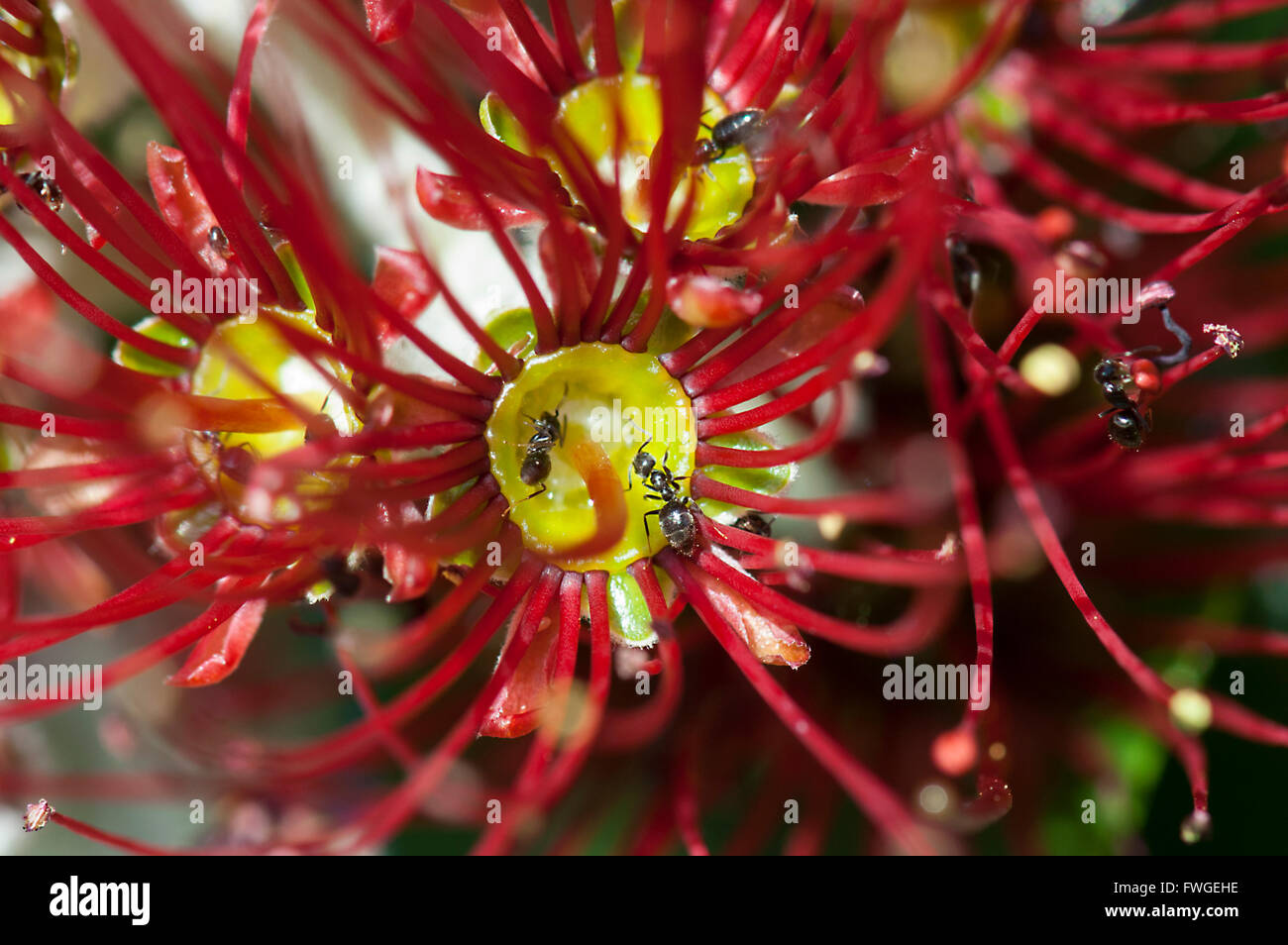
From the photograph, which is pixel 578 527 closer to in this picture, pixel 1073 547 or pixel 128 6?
pixel 128 6

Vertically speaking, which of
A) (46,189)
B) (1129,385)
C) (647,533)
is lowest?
(647,533)

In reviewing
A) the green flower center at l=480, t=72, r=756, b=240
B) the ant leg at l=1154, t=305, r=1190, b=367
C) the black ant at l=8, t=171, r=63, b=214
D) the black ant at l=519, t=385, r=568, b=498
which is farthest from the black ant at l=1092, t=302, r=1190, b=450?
the black ant at l=8, t=171, r=63, b=214

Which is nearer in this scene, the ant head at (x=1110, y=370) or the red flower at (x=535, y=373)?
the red flower at (x=535, y=373)

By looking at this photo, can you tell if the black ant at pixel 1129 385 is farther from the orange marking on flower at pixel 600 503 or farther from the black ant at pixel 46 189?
the black ant at pixel 46 189

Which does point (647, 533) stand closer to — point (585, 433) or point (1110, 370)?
point (585, 433)

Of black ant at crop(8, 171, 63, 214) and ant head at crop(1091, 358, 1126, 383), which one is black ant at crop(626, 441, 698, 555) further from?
black ant at crop(8, 171, 63, 214)

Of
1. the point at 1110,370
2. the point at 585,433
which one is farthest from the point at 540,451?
the point at 1110,370

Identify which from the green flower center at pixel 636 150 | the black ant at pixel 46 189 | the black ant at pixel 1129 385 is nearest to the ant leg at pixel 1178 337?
the black ant at pixel 1129 385
